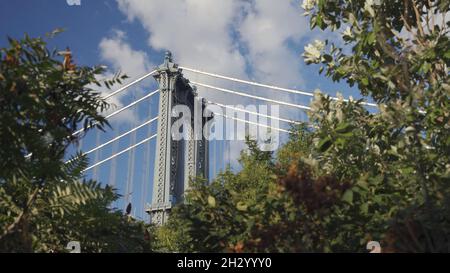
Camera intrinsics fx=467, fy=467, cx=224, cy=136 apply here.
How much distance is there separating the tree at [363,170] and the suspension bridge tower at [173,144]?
92.5ft

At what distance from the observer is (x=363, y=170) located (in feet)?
20.5

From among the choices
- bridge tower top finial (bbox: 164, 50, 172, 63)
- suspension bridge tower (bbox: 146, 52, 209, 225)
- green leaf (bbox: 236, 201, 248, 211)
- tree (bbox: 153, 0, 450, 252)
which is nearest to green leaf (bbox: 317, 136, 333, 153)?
tree (bbox: 153, 0, 450, 252)

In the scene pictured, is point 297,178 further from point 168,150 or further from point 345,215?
point 168,150

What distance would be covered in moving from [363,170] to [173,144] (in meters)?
34.3

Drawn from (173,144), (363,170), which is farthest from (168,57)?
(363,170)

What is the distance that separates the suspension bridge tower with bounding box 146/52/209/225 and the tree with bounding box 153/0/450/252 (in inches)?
1110

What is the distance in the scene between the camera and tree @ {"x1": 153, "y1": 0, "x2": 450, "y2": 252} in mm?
4254

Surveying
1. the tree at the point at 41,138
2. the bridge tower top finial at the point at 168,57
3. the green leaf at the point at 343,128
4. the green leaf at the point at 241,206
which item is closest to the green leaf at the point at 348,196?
the green leaf at the point at 241,206

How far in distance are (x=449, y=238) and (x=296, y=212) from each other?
1448mm

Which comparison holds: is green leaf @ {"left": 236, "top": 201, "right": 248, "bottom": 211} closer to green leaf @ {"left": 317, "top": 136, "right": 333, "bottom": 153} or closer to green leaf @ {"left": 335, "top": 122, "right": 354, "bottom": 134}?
green leaf @ {"left": 317, "top": 136, "right": 333, "bottom": 153}

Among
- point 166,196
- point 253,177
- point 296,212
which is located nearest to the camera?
point 296,212

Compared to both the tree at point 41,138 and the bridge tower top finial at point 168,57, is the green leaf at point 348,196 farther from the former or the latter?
the bridge tower top finial at point 168,57

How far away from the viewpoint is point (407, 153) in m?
5.20
